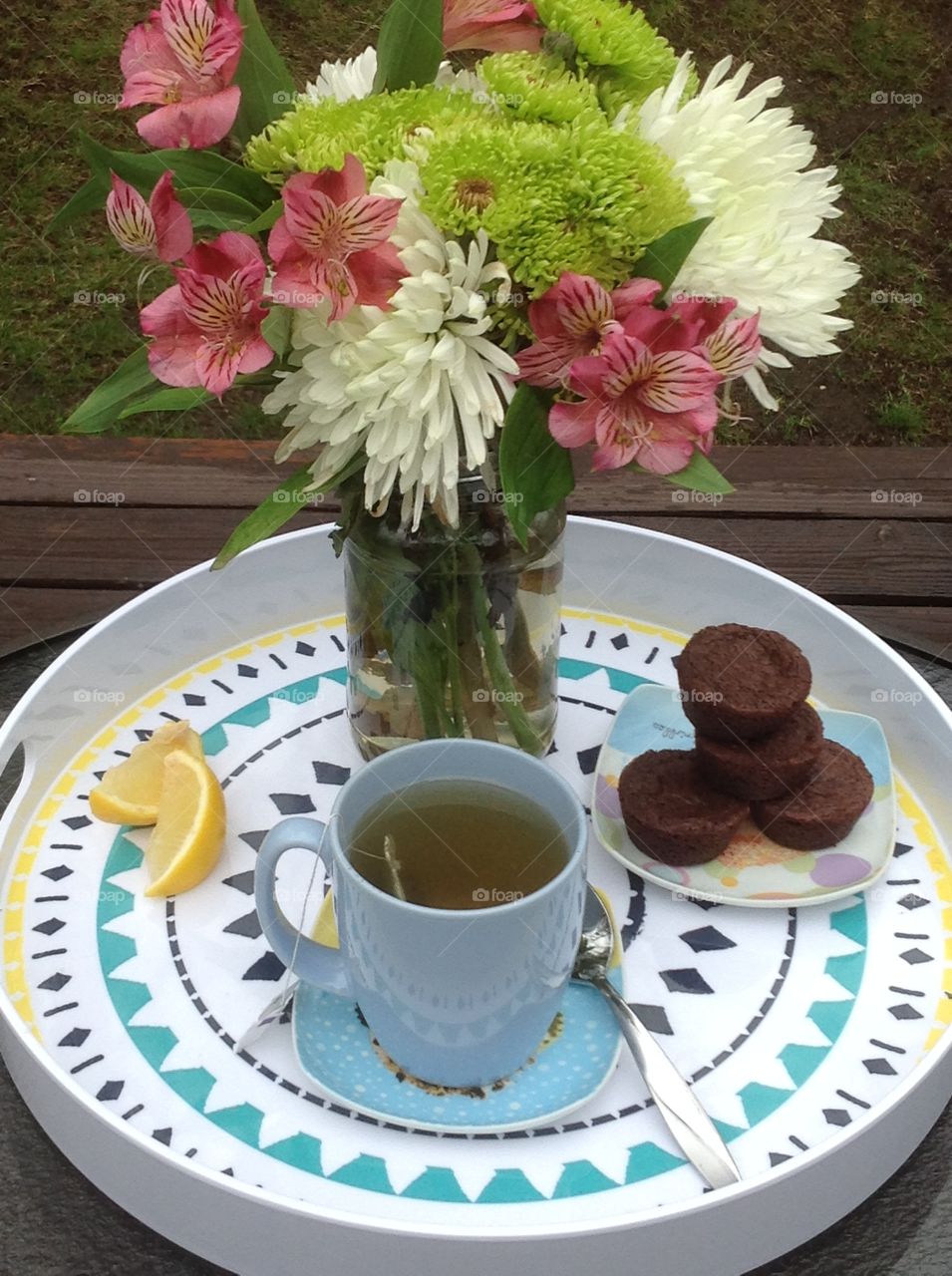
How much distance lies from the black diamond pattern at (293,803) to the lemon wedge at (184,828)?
44 millimetres

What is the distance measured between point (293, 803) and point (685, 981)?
0.91 feet

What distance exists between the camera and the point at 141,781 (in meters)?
0.83

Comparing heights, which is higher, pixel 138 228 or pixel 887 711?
pixel 138 228

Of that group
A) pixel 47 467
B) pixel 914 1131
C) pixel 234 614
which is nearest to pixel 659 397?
pixel 914 1131

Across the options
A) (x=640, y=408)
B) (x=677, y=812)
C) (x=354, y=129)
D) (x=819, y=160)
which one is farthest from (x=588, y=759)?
(x=819, y=160)

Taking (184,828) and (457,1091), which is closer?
(457,1091)

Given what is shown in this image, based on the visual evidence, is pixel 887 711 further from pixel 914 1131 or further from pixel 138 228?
pixel 138 228

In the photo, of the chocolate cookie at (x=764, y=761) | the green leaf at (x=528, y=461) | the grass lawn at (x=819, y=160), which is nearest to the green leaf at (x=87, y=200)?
the green leaf at (x=528, y=461)

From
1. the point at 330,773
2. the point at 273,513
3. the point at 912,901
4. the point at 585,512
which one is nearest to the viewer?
the point at 273,513

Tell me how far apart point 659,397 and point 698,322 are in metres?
0.04

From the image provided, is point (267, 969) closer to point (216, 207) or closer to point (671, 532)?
point (216, 207)

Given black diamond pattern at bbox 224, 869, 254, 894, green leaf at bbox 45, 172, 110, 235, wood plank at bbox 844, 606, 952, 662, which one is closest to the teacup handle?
black diamond pattern at bbox 224, 869, 254, 894

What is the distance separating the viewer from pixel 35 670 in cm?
101

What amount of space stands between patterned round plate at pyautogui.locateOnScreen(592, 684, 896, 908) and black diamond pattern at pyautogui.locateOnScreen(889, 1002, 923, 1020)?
0.07 meters
